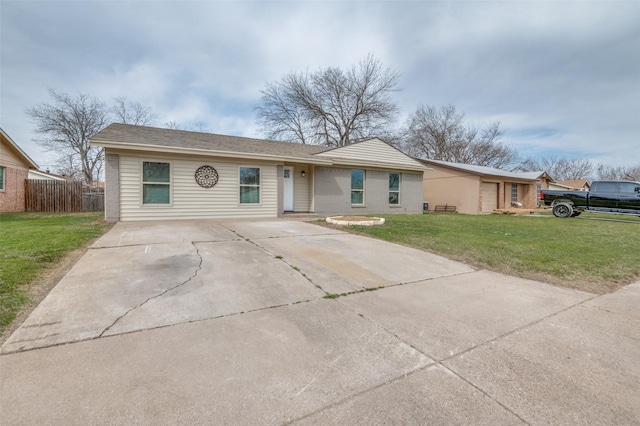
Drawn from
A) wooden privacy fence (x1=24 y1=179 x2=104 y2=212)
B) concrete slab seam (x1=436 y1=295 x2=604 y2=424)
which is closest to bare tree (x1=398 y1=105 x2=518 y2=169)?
wooden privacy fence (x1=24 y1=179 x2=104 y2=212)

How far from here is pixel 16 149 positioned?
532 inches

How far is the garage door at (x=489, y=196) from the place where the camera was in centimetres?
1773

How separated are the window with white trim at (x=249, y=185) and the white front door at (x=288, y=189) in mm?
1546

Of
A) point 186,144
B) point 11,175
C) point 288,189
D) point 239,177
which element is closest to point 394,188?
point 288,189

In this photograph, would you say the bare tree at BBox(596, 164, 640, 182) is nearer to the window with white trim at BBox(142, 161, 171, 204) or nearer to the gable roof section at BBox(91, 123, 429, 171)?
the gable roof section at BBox(91, 123, 429, 171)

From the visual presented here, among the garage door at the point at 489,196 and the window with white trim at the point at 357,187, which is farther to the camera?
the garage door at the point at 489,196

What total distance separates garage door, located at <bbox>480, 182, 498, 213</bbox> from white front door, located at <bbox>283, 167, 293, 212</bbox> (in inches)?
492

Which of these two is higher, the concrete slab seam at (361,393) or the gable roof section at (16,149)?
the gable roof section at (16,149)

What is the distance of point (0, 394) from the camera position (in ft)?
5.01

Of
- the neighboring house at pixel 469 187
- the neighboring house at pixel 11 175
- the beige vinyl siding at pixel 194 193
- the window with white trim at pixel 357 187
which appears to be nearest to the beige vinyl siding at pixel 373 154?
the window with white trim at pixel 357 187

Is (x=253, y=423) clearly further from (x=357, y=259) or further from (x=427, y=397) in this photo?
(x=357, y=259)

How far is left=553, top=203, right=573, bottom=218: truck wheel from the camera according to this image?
14123mm

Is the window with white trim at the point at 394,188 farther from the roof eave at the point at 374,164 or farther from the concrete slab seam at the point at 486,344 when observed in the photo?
the concrete slab seam at the point at 486,344

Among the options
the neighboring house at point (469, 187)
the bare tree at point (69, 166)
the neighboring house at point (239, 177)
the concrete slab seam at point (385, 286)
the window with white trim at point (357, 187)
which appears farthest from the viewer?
the bare tree at point (69, 166)
